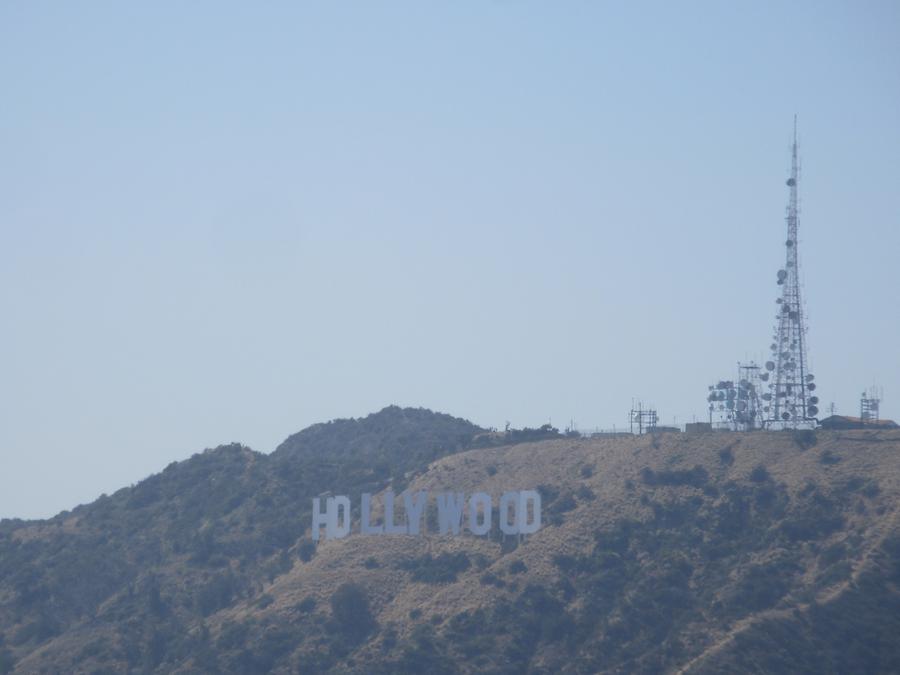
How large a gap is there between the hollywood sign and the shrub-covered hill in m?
1.41

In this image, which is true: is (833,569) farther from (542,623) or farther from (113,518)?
(113,518)

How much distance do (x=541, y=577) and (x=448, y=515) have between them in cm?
742

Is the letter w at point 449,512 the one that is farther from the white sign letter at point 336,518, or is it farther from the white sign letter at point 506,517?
the white sign letter at point 336,518

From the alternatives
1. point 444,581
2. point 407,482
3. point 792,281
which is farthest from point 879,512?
point 407,482

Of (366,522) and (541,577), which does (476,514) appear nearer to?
(541,577)

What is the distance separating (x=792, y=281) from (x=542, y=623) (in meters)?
31.1

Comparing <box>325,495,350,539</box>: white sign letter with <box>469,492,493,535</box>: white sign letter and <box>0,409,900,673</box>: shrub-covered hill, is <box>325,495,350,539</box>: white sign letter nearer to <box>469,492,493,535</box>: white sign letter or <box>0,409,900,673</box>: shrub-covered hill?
<box>0,409,900,673</box>: shrub-covered hill

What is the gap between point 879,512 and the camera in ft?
278

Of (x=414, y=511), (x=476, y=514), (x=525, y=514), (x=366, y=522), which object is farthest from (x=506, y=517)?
(x=366, y=522)

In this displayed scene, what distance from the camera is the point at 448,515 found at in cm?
9000

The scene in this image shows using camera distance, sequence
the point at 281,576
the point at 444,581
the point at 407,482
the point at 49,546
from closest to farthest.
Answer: the point at 444,581 < the point at 281,576 < the point at 407,482 < the point at 49,546

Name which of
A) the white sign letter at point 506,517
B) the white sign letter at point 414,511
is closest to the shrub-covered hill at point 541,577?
the white sign letter at point 506,517

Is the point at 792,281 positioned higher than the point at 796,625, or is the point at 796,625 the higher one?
the point at 792,281

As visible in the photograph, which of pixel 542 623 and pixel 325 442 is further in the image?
pixel 325 442
